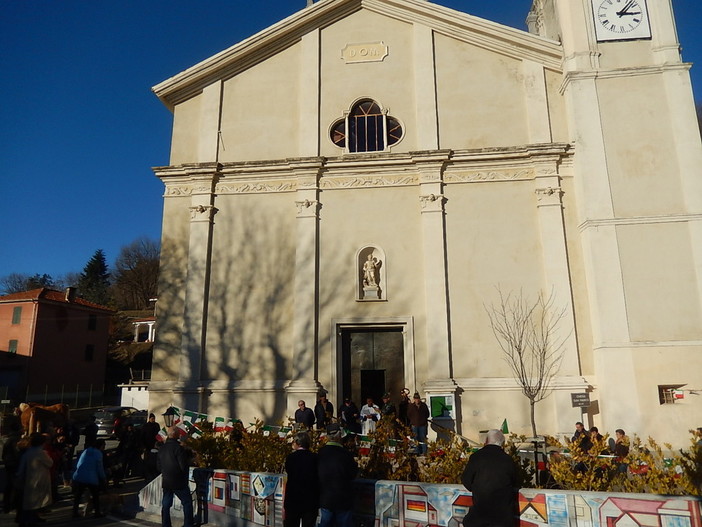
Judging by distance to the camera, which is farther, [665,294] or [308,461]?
[665,294]

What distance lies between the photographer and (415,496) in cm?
677

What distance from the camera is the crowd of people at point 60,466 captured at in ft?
26.5

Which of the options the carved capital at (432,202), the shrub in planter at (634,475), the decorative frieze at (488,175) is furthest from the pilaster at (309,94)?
the shrub in planter at (634,475)

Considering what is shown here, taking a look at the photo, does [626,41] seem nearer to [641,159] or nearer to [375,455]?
[641,159]

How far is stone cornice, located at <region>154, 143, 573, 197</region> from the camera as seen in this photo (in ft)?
57.2

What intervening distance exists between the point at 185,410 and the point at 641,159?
1549 cm

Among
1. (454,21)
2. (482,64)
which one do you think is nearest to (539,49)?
(482,64)

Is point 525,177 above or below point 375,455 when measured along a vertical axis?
above

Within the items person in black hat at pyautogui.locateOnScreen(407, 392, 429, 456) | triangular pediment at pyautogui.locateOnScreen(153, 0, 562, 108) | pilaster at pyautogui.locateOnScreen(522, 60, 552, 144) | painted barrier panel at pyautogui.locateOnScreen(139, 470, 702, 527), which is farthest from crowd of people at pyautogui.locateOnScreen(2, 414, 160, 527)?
pilaster at pyautogui.locateOnScreen(522, 60, 552, 144)

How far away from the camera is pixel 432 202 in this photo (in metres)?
17.5

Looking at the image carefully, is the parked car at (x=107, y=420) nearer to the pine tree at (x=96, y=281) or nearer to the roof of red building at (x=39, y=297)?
the roof of red building at (x=39, y=297)

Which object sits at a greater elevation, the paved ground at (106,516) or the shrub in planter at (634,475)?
the shrub in planter at (634,475)

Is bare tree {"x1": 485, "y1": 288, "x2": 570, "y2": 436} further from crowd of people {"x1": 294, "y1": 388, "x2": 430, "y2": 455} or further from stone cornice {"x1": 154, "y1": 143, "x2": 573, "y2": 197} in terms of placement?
stone cornice {"x1": 154, "y1": 143, "x2": 573, "y2": 197}

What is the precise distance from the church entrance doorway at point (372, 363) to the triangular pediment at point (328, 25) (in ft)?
33.2
